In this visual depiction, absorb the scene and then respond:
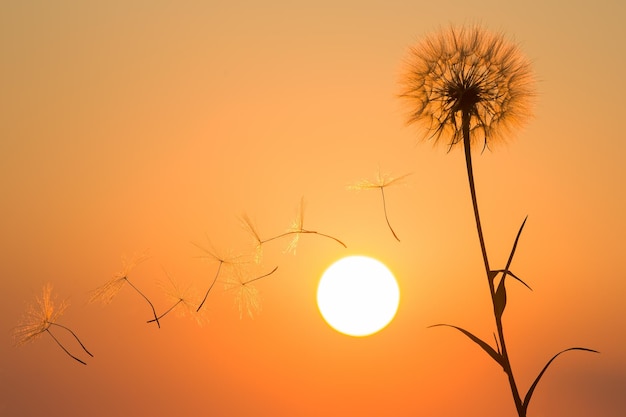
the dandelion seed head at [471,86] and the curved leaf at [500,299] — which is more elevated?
the dandelion seed head at [471,86]

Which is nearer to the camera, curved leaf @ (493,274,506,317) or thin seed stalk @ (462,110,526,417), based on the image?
thin seed stalk @ (462,110,526,417)

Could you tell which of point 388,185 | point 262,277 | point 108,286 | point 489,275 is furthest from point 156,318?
point 489,275

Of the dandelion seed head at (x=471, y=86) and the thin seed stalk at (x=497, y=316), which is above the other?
the dandelion seed head at (x=471, y=86)

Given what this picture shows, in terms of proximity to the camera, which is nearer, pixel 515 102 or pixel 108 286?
pixel 108 286

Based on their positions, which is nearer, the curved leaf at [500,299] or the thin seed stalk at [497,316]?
the thin seed stalk at [497,316]

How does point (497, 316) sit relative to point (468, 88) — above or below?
below

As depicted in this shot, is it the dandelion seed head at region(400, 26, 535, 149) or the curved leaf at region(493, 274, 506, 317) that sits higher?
the dandelion seed head at region(400, 26, 535, 149)

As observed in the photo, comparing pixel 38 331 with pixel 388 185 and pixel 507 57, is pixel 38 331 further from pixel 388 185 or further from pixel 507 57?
pixel 507 57

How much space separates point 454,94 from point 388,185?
1.08 m

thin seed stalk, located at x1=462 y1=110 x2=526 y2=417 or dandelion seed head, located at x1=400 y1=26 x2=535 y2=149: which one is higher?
dandelion seed head, located at x1=400 y1=26 x2=535 y2=149

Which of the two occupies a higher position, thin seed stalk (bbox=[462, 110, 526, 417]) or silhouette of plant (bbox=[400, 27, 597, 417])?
silhouette of plant (bbox=[400, 27, 597, 417])

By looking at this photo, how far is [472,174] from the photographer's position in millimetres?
3312

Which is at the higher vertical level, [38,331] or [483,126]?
[483,126]

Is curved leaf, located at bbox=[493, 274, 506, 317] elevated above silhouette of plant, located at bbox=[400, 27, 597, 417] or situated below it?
below
